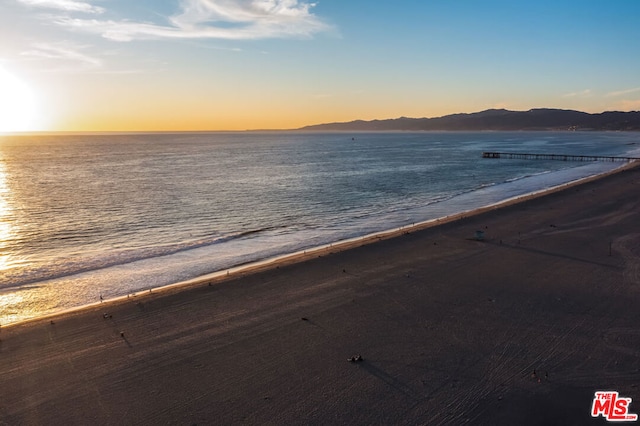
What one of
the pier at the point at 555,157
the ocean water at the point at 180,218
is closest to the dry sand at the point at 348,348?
the ocean water at the point at 180,218

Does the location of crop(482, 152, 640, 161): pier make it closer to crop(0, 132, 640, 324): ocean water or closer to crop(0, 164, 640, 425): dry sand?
crop(0, 132, 640, 324): ocean water

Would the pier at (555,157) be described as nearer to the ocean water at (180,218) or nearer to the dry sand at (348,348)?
the ocean water at (180,218)

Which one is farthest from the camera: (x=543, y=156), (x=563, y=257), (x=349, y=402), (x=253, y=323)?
(x=543, y=156)

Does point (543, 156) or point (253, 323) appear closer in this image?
point (253, 323)

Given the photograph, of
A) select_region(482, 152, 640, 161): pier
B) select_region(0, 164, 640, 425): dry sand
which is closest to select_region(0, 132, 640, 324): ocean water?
select_region(0, 164, 640, 425): dry sand

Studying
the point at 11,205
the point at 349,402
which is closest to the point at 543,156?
the point at 11,205

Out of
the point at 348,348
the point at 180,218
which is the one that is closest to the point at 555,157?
the point at 180,218

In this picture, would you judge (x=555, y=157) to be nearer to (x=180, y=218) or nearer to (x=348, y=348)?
Result: (x=180, y=218)

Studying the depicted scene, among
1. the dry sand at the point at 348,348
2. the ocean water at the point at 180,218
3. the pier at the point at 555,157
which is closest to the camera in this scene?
the dry sand at the point at 348,348

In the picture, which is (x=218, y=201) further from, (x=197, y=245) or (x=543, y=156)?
(x=543, y=156)
